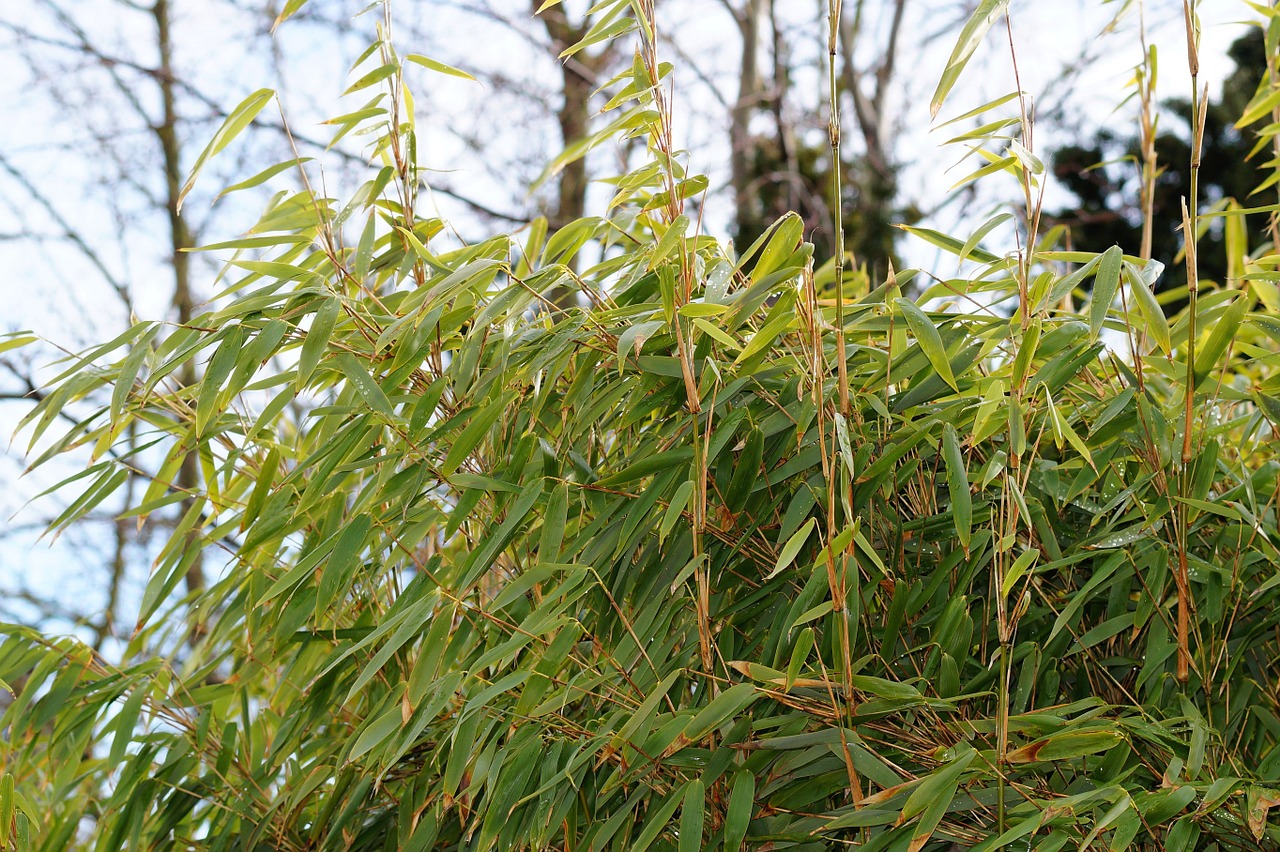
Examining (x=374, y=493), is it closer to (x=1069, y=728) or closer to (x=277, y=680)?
(x=277, y=680)

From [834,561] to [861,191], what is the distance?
3341 millimetres

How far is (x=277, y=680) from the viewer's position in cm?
144

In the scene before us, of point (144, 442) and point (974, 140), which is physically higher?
point (974, 140)

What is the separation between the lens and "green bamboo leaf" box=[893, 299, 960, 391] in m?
0.91

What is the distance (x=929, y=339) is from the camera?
3.01ft

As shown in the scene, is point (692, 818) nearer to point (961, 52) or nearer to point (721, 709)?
point (721, 709)

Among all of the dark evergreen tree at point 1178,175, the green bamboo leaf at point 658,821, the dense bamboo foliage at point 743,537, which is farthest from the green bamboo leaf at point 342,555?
the dark evergreen tree at point 1178,175

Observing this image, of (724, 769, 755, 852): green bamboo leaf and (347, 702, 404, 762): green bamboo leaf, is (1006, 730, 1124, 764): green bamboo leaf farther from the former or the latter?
(347, 702, 404, 762): green bamboo leaf

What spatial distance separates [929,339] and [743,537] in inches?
9.3

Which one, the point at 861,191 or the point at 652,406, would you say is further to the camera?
the point at 861,191

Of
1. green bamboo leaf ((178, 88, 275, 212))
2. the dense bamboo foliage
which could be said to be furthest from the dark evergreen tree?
green bamboo leaf ((178, 88, 275, 212))

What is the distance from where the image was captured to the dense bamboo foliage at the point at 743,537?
2.87 feet

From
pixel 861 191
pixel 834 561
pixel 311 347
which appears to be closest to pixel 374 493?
pixel 311 347

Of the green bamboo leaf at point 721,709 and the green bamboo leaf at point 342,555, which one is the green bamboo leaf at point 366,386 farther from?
the green bamboo leaf at point 721,709
